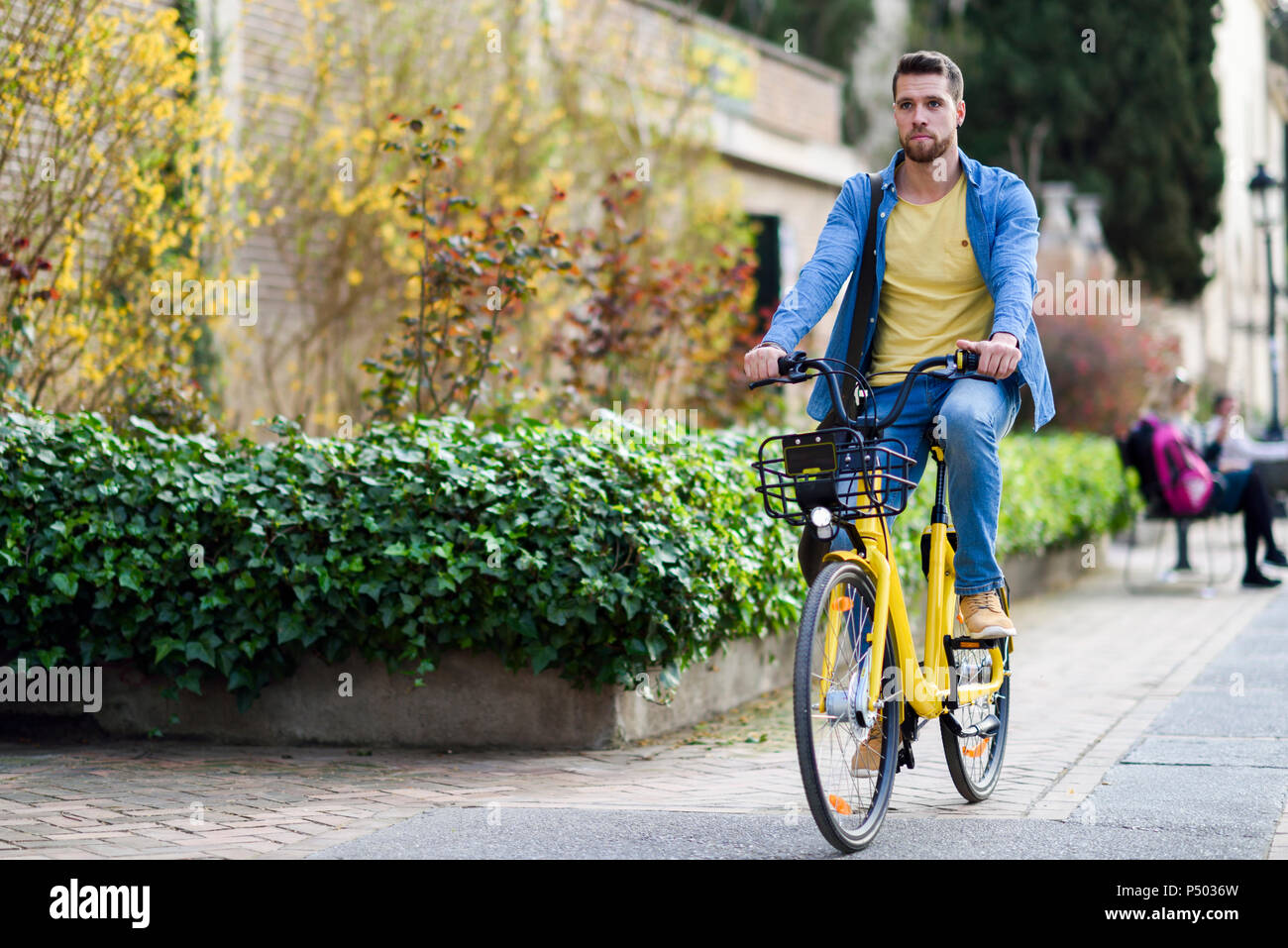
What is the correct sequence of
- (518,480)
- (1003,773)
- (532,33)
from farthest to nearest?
(532,33) → (518,480) → (1003,773)

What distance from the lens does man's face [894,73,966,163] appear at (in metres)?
4.44

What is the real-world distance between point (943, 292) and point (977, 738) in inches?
54.0

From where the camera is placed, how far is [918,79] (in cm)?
444

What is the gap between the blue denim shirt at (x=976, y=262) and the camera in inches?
169

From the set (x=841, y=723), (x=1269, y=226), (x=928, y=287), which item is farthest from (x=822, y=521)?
(x=1269, y=226)

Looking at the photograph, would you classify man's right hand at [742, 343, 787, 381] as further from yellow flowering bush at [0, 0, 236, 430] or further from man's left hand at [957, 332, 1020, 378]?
yellow flowering bush at [0, 0, 236, 430]

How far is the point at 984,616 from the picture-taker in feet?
14.6

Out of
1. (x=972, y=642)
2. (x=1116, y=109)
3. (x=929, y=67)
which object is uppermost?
(x=1116, y=109)

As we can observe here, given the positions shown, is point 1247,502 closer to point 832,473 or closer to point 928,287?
point 928,287

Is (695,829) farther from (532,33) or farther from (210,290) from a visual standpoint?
(532,33)

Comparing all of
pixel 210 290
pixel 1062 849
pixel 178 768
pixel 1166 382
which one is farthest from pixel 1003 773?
pixel 1166 382

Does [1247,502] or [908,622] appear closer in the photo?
[908,622]

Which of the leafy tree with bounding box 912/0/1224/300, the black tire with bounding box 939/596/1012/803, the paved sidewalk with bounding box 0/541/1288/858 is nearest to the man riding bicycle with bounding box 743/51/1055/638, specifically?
the black tire with bounding box 939/596/1012/803

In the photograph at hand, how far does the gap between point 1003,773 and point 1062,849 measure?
1182 millimetres
